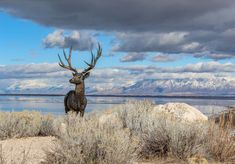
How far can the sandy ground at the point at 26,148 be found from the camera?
36.3ft

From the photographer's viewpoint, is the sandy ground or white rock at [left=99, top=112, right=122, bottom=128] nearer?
the sandy ground

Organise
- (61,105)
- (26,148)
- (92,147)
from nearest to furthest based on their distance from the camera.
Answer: (92,147) → (26,148) → (61,105)

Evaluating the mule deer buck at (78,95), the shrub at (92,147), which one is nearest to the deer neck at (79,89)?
the mule deer buck at (78,95)

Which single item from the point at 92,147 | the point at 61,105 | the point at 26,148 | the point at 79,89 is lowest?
the point at 61,105

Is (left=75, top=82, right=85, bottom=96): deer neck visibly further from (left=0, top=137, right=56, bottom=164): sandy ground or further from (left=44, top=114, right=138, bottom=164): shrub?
(left=44, top=114, right=138, bottom=164): shrub

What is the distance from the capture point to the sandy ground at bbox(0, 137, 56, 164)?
11.1 metres

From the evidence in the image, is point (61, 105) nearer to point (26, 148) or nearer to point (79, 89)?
point (79, 89)

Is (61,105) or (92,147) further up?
(92,147)

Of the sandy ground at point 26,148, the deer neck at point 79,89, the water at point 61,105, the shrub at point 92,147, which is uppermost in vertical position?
the deer neck at point 79,89

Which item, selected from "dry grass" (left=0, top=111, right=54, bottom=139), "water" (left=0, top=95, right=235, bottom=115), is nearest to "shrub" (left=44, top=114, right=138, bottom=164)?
"water" (left=0, top=95, right=235, bottom=115)

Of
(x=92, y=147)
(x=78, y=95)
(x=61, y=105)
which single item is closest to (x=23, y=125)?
(x=78, y=95)

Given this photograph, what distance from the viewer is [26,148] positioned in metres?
13.2

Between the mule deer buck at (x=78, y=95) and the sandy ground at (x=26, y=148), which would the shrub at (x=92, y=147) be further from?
the mule deer buck at (x=78, y=95)

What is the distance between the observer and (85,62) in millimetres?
17984
